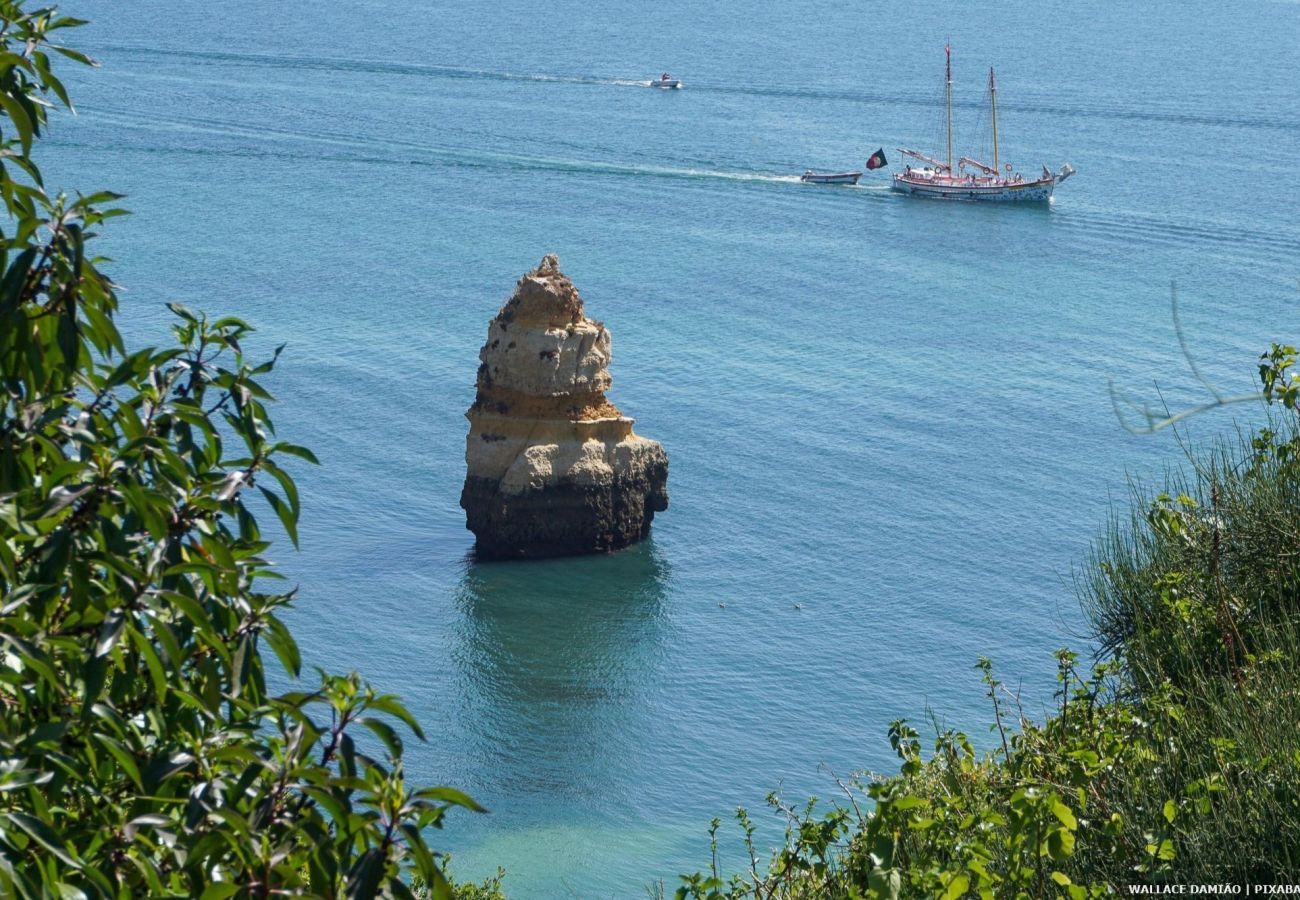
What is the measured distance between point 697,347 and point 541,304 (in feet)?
82.4

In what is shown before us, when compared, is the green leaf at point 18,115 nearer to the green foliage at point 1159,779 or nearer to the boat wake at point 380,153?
the green foliage at point 1159,779

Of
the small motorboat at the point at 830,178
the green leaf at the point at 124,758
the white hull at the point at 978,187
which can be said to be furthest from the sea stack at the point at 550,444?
the white hull at the point at 978,187

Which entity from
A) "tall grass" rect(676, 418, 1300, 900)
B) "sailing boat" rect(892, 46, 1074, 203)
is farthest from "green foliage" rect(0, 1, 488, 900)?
"sailing boat" rect(892, 46, 1074, 203)

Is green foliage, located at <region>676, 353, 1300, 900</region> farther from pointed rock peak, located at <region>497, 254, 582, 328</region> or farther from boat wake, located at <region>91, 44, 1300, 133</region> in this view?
boat wake, located at <region>91, 44, 1300, 133</region>

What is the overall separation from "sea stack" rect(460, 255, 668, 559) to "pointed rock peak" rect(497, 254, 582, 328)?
0.03 meters

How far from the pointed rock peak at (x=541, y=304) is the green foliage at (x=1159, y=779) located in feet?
105

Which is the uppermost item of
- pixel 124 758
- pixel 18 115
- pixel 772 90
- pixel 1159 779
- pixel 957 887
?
pixel 772 90

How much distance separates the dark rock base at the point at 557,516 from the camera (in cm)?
4941

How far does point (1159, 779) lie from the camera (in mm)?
10945

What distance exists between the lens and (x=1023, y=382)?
6844 cm

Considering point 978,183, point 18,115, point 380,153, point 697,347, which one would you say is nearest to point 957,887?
point 18,115

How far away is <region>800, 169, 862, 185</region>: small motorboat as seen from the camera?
101438 mm

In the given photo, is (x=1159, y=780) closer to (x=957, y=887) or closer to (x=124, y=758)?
(x=957, y=887)

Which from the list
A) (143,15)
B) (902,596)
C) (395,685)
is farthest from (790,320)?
(143,15)
